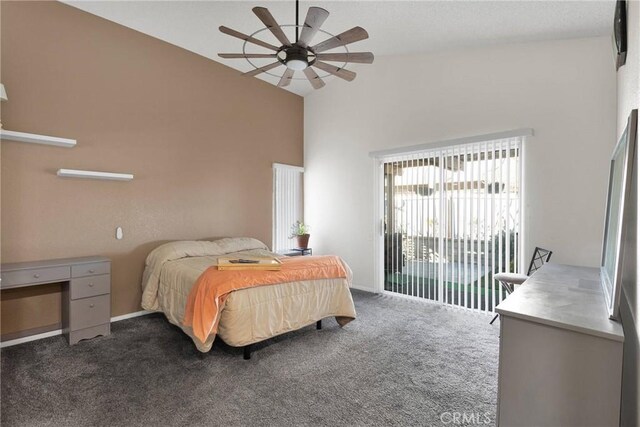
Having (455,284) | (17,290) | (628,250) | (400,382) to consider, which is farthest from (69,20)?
(455,284)

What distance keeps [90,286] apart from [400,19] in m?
4.16

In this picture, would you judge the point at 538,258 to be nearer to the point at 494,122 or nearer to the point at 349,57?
the point at 494,122

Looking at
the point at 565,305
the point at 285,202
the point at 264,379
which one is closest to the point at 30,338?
the point at 264,379

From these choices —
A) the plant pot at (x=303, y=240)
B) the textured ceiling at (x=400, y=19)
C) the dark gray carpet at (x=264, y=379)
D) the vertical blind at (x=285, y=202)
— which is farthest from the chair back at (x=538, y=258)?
the vertical blind at (x=285, y=202)

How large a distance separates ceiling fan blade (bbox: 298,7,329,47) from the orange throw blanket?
6.33ft

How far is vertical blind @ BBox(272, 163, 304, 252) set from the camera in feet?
17.2

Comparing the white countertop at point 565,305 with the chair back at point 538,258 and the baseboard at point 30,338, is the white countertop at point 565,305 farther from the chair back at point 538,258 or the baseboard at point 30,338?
the baseboard at point 30,338

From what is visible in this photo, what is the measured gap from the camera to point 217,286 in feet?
7.90

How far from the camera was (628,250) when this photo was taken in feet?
4.72

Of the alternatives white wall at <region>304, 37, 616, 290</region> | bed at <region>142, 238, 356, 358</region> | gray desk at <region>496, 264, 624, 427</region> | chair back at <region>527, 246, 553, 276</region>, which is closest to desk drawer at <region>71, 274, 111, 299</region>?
bed at <region>142, 238, 356, 358</region>

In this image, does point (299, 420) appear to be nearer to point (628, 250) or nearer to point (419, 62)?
point (628, 250)

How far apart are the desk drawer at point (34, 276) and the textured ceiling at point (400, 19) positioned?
8.96 feet

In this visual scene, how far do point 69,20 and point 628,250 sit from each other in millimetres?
4955

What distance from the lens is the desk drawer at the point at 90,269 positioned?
287 centimetres
